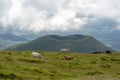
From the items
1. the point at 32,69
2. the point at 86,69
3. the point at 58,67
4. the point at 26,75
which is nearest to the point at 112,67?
the point at 86,69

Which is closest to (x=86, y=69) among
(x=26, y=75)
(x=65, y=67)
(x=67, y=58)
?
(x=65, y=67)

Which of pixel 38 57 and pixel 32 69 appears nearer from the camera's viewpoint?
pixel 32 69

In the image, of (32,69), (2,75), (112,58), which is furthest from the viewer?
(112,58)

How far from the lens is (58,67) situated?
222 ft

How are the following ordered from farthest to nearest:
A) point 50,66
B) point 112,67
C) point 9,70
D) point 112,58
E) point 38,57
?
point 112,58
point 38,57
point 112,67
point 50,66
point 9,70

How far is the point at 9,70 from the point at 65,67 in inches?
725

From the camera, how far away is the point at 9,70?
5284 centimetres

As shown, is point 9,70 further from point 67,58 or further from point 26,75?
point 67,58

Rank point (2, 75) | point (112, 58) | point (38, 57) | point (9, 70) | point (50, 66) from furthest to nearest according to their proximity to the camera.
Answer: point (112, 58) < point (38, 57) < point (50, 66) < point (9, 70) < point (2, 75)

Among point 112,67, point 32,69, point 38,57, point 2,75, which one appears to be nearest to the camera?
point 2,75

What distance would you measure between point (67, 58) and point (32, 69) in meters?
26.6

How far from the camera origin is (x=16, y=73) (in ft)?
169

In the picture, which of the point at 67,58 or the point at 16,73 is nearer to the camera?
the point at 16,73

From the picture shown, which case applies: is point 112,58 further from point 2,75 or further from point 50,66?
point 2,75
